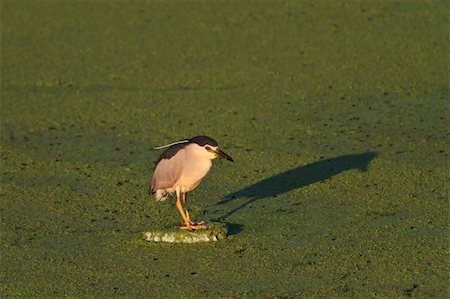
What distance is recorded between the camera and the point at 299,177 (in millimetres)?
8672

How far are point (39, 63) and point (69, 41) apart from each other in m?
0.74

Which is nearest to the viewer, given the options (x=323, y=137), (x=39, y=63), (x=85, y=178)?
(x=85, y=178)

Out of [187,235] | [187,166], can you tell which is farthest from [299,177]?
[187,235]

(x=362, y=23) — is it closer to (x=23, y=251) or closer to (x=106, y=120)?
(x=106, y=120)

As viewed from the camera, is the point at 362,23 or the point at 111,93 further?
the point at 362,23

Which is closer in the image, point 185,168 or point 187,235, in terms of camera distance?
point 187,235

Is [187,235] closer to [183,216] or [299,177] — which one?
[183,216]

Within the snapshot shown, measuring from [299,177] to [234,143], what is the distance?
962mm

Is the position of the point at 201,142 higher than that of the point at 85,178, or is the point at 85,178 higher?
the point at 201,142

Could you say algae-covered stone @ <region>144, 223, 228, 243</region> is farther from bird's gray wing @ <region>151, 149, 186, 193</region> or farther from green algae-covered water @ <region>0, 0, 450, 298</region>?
bird's gray wing @ <region>151, 149, 186, 193</region>

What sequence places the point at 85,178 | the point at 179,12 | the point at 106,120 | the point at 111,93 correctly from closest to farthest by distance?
1. the point at 85,178
2. the point at 106,120
3. the point at 111,93
4. the point at 179,12

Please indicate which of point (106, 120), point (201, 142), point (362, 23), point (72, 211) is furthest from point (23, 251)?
point (362, 23)

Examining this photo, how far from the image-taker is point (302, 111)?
33.5 feet

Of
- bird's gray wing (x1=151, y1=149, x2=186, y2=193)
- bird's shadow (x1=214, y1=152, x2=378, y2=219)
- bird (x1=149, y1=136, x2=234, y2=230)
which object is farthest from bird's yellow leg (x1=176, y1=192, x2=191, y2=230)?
bird's shadow (x1=214, y1=152, x2=378, y2=219)
